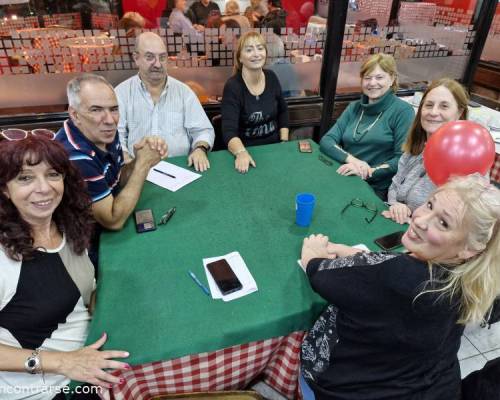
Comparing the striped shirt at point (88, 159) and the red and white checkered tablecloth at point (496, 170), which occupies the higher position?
the striped shirt at point (88, 159)

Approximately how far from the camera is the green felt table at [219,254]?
105cm

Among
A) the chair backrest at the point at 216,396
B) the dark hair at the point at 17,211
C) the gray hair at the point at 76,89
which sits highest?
the gray hair at the point at 76,89

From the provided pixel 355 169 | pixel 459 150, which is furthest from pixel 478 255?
pixel 355 169

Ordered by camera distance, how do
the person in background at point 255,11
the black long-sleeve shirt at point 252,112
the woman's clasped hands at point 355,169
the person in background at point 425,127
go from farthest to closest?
the person in background at point 255,11 → the black long-sleeve shirt at point 252,112 → the woman's clasped hands at point 355,169 → the person in background at point 425,127

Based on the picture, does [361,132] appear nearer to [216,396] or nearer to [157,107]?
[157,107]

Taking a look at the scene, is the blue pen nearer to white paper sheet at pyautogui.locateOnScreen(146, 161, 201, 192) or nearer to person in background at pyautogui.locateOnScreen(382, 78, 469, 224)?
white paper sheet at pyautogui.locateOnScreen(146, 161, 201, 192)

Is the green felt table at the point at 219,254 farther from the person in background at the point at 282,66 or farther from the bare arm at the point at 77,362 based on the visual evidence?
the person in background at the point at 282,66

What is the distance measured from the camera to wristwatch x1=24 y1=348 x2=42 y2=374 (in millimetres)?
1022

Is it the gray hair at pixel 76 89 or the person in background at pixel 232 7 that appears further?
the person in background at pixel 232 7

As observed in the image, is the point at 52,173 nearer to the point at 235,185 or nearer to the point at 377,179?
the point at 235,185

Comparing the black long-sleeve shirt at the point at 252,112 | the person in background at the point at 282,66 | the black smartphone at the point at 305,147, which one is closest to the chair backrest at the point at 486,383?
the black smartphone at the point at 305,147

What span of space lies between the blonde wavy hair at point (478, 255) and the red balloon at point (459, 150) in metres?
0.72

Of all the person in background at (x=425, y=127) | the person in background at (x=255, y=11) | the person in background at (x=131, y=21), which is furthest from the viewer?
the person in background at (x=255, y=11)

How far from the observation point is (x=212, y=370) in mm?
1126
